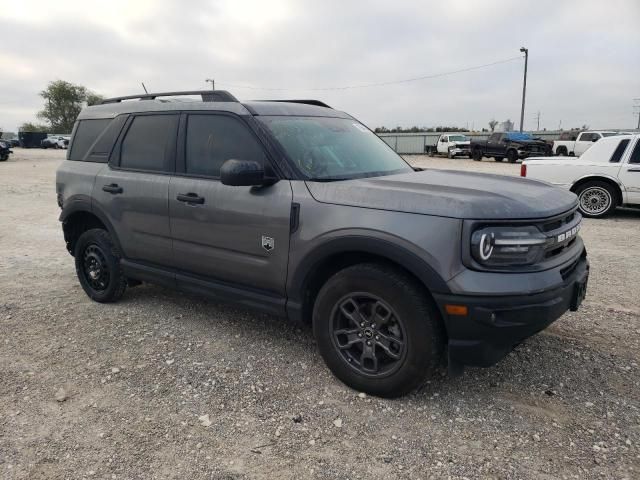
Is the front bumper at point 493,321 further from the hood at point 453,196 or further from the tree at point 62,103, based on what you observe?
the tree at point 62,103

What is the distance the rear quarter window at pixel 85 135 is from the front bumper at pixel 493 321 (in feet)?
Result: 12.1

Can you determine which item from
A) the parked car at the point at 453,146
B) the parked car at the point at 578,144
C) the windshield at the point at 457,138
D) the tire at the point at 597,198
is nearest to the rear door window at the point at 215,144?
the tire at the point at 597,198

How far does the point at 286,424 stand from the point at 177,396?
2.52ft

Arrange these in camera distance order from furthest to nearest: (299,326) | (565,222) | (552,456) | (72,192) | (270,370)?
(72,192) → (299,326) → (270,370) → (565,222) → (552,456)

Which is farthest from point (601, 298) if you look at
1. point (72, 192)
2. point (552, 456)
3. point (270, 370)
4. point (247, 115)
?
point (72, 192)

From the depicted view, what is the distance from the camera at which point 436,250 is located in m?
2.69

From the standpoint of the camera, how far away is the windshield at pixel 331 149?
3.45 metres

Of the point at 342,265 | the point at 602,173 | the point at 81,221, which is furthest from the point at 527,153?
the point at 342,265

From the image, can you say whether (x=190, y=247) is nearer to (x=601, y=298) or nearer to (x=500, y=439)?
(x=500, y=439)

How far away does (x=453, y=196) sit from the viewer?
2791 mm

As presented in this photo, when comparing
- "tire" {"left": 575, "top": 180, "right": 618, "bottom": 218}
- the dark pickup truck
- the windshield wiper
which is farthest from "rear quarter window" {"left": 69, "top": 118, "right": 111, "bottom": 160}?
the dark pickup truck

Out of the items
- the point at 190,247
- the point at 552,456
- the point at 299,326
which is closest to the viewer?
the point at 552,456

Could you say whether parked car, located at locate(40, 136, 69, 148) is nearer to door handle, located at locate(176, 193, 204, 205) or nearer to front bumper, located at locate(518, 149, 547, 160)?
front bumper, located at locate(518, 149, 547, 160)

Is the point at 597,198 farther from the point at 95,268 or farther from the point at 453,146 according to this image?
the point at 453,146
